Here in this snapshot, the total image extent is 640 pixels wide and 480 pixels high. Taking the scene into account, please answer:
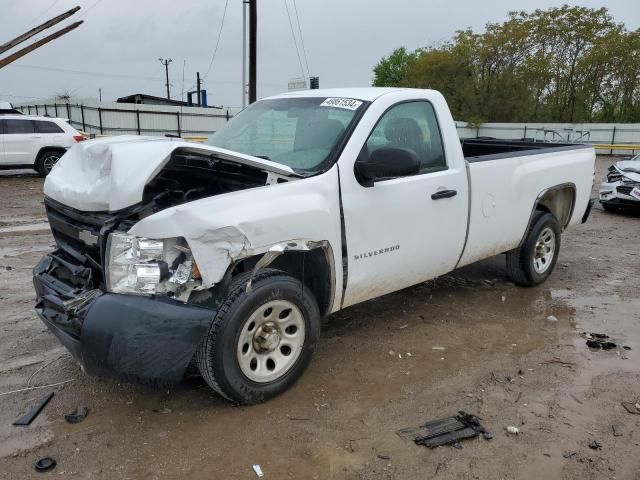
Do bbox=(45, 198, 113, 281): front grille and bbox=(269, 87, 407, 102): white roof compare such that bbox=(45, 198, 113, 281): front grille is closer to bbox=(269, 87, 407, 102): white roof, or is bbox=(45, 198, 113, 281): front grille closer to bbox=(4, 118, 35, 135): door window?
bbox=(269, 87, 407, 102): white roof

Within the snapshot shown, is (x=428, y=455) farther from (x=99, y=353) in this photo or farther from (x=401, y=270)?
(x=99, y=353)

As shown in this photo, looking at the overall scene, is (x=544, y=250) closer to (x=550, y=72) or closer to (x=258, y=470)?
(x=258, y=470)

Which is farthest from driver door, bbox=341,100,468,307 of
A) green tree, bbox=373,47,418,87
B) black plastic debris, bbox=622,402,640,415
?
green tree, bbox=373,47,418,87

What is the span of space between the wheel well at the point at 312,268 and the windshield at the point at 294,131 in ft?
1.89

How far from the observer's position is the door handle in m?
4.11

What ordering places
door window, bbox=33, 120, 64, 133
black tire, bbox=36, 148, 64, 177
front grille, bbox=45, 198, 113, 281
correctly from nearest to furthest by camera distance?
front grille, bbox=45, 198, 113, 281 < door window, bbox=33, 120, 64, 133 < black tire, bbox=36, 148, 64, 177

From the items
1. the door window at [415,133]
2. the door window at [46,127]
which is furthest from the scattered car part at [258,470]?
the door window at [46,127]

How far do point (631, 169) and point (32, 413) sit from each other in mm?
11625

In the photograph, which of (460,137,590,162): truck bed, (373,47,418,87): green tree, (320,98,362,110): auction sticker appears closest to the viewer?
(320,98,362,110): auction sticker

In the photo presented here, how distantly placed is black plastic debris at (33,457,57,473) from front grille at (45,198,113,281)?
0.98 meters

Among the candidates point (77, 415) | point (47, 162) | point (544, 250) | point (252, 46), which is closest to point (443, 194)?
point (544, 250)

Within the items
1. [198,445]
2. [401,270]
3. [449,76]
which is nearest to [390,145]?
[401,270]

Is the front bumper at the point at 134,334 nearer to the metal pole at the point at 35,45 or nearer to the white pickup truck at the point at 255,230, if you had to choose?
the white pickup truck at the point at 255,230

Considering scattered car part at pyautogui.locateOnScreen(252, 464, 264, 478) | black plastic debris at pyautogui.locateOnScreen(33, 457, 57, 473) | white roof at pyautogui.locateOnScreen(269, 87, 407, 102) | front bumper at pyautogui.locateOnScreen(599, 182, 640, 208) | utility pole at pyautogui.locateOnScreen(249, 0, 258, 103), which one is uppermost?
utility pole at pyautogui.locateOnScreen(249, 0, 258, 103)
